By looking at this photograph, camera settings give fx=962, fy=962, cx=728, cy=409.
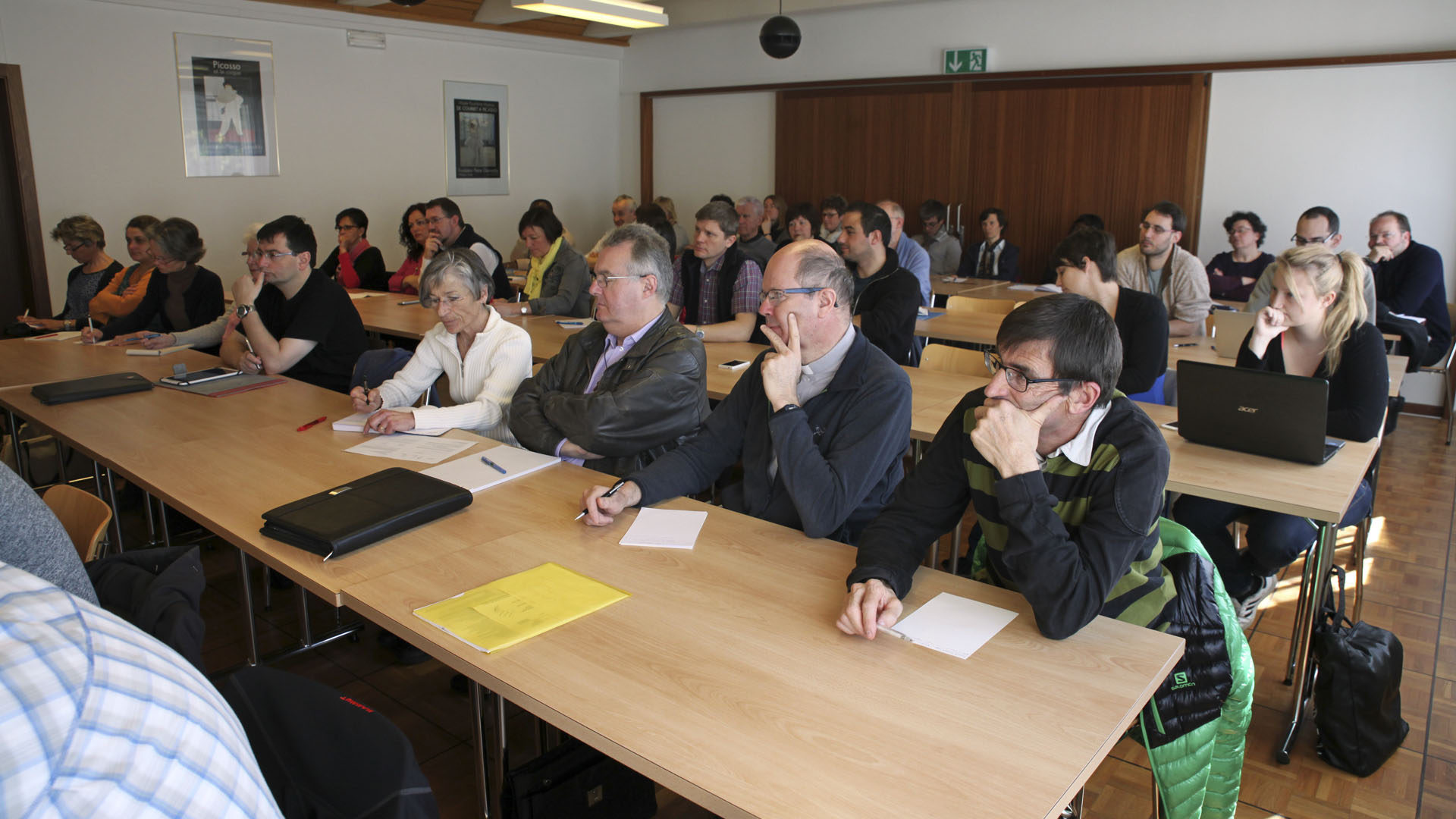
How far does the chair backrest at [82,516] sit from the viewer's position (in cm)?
226

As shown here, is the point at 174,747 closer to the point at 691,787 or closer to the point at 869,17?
the point at 691,787

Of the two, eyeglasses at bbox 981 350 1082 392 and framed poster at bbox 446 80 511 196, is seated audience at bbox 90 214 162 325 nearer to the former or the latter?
framed poster at bbox 446 80 511 196

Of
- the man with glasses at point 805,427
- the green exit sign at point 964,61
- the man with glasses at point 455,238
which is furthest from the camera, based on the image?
the green exit sign at point 964,61

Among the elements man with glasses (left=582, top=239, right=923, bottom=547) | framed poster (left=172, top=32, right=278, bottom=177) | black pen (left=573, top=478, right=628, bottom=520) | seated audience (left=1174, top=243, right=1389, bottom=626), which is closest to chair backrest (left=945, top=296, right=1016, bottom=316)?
seated audience (left=1174, top=243, right=1389, bottom=626)

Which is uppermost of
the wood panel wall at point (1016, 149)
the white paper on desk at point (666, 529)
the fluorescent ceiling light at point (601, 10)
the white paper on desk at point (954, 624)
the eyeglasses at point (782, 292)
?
the fluorescent ceiling light at point (601, 10)

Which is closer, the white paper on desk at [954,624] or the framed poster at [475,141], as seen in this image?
the white paper on desk at [954,624]

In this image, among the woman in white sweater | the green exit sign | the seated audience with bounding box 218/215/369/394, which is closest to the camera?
the woman in white sweater

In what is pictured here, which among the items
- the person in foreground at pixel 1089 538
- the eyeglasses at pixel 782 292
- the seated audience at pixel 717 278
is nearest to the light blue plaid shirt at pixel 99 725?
the person in foreground at pixel 1089 538

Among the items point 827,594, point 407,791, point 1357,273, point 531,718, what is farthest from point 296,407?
point 1357,273

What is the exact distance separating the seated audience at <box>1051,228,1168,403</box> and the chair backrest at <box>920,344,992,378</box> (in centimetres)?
52

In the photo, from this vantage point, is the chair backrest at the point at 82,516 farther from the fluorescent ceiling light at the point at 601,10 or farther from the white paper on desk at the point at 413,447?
the fluorescent ceiling light at the point at 601,10

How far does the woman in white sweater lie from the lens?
328 cm

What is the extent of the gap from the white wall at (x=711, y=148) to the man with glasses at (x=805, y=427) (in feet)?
27.5

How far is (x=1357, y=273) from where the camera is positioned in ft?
10.2
